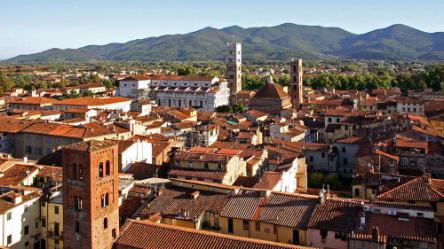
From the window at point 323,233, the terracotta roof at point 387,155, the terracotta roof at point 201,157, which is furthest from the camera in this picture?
the terracotta roof at point 387,155

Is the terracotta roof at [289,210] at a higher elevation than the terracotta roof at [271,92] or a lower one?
lower

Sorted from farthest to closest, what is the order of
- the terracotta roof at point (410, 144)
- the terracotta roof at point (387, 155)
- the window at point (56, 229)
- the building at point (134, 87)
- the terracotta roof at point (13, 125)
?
the building at point (134, 87) < the terracotta roof at point (13, 125) < the terracotta roof at point (410, 144) < the terracotta roof at point (387, 155) < the window at point (56, 229)

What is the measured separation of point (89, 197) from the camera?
78.9ft

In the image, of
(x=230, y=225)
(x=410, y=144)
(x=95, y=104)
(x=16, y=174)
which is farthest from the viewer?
(x=95, y=104)

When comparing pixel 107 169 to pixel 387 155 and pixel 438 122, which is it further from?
pixel 438 122

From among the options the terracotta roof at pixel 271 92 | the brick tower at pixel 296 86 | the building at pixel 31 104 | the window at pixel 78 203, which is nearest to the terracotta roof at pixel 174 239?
the window at pixel 78 203

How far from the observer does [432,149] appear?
41.8 metres

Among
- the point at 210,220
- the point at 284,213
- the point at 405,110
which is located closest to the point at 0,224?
the point at 210,220

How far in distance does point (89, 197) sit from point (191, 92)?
83.6m

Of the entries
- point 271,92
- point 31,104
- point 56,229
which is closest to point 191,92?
point 271,92

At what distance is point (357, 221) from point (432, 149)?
65.0 feet

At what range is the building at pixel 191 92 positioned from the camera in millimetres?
104375

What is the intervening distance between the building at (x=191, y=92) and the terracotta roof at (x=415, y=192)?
7390 cm

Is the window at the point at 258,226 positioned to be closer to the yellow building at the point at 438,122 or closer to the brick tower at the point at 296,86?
the yellow building at the point at 438,122
